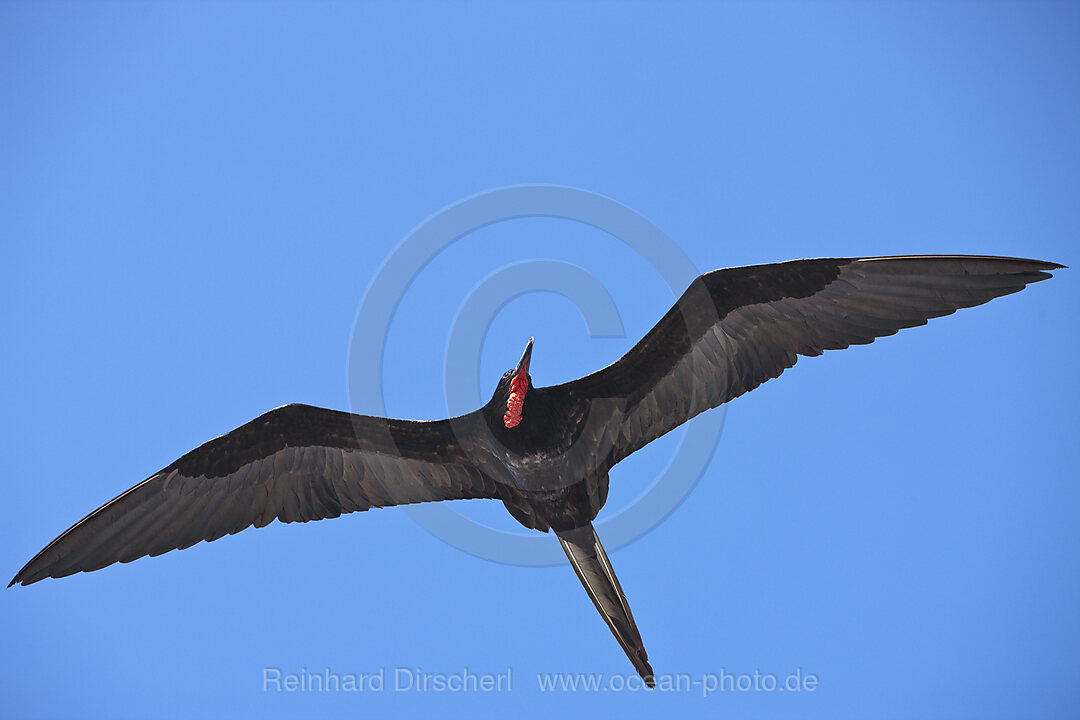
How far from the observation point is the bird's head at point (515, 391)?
7.23m

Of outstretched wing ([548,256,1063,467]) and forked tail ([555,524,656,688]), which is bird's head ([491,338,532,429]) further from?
forked tail ([555,524,656,688])

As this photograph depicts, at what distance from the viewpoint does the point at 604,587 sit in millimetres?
7461

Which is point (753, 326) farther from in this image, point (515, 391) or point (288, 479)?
point (288, 479)

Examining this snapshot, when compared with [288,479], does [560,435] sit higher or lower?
lower

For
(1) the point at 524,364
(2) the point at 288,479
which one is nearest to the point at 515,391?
(1) the point at 524,364

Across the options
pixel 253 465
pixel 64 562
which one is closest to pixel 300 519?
pixel 253 465

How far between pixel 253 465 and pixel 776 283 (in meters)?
4.72

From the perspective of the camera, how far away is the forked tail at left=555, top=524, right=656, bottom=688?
7.00 meters

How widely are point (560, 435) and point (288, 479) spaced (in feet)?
8.16

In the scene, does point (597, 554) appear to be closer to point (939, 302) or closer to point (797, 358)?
point (797, 358)

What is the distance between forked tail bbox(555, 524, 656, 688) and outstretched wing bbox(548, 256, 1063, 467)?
2.23ft

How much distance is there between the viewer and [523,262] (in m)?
9.95

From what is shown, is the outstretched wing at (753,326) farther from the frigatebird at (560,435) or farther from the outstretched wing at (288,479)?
the outstretched wing at (288,479)

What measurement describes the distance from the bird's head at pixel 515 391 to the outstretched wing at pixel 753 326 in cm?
47
